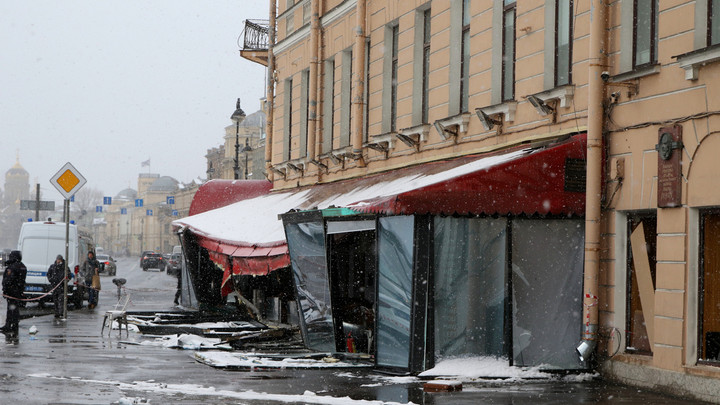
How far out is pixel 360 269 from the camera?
1758 centimetres

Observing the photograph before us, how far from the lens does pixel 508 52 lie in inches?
590

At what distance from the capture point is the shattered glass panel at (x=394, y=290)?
1285cm

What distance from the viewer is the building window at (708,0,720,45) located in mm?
10773

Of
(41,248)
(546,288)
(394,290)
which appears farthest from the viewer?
(41,248)

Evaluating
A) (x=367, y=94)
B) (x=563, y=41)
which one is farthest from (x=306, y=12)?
(x=563, y=41)

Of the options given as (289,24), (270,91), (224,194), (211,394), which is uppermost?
(289,24)

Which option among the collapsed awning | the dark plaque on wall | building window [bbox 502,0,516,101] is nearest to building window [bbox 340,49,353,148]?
building window [bbox 502,0,516,101]

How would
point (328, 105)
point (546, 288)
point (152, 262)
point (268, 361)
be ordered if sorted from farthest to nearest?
point (152, 262) < point (328, 105) < point (268, 361) < point (546, 288)

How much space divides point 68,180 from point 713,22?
578 inches

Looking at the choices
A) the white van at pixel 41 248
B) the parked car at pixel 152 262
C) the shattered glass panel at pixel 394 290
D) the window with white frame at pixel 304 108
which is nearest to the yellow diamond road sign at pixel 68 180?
the window with white frame at pixel 304 108

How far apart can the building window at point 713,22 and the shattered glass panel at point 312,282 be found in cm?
648

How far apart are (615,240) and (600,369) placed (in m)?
1.60

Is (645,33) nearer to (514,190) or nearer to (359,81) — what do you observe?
(514,190)

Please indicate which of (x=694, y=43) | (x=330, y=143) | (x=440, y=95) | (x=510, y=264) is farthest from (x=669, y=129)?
(x=330, y=143)
